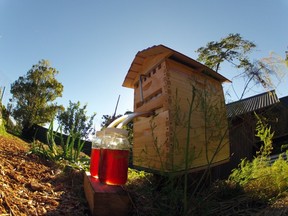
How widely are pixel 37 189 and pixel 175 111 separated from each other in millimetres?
1266

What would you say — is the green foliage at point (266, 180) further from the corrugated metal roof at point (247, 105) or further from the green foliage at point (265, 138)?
the corrugated metal roof at point (247, 105)

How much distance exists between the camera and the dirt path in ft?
5.36

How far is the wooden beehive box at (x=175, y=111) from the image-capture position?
200cm

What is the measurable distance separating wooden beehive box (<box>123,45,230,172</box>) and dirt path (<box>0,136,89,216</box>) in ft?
2.09

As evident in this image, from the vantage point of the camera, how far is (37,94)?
19.6m

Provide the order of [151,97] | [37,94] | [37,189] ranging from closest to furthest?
[37,189] → [151,97] → [37,94]

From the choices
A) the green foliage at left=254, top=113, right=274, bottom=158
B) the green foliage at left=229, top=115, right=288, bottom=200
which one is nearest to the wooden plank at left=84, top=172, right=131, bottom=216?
the green foliage at left=229, top=115, right=288, bottom=200

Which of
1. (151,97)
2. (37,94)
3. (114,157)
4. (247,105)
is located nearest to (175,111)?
(114,157)

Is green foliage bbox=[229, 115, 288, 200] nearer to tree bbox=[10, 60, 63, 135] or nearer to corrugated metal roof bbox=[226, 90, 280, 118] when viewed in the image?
corrugated metal roof bbox=[226, 90, 280, 118]

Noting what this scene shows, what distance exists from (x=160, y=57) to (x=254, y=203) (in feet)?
4.97

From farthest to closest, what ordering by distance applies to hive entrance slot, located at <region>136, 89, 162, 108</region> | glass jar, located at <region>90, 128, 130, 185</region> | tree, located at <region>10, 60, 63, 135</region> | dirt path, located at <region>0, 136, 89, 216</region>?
1. tree, located at <region>10, 60, 63, 135</region>
2. hive entrance slot, located at <region>136, 89, 162, 108</region>
3. glass jar, located at <region>90, 128, 130, 185</region>
4. dirt path, located at <region>0, 136, 89, 216</region>

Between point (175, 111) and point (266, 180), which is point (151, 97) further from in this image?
point (266, 180)

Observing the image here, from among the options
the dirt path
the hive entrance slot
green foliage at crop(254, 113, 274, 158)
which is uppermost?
the hive entrance slot

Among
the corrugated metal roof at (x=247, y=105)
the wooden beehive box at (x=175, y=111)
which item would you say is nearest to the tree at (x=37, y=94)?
the corrugated metal roof at (x=247, y=105)
